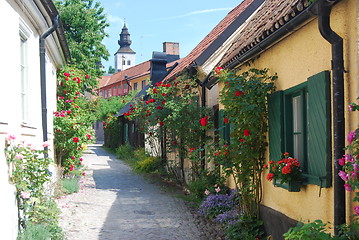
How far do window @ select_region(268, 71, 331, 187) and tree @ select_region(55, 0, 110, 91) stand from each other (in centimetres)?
1502

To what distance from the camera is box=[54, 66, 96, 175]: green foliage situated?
1083cm

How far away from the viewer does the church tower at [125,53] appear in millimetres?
91625

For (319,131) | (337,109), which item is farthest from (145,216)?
(337,109)

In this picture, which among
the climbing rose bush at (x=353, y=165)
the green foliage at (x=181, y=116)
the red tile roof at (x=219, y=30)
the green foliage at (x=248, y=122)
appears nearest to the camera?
the climbing rose bush at (x=353, y=165)

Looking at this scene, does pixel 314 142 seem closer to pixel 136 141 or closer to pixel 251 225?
pixel 251 225

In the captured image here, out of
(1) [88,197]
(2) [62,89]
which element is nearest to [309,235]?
(1) [88,197]

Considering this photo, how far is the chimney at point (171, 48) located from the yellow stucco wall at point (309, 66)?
33.9m

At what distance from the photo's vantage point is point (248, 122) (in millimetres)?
5988

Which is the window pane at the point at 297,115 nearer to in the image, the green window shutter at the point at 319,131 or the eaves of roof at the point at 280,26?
the green window shutter at the point at 319,131

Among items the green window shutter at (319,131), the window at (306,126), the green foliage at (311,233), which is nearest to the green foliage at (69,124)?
the window at (306,126)

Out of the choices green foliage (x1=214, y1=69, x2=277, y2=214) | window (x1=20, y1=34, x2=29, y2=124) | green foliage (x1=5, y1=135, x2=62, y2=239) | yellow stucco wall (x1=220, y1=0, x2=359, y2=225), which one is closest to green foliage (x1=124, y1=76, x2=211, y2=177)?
green foliage (x1=214, y1=69, x2=277, y2=214)

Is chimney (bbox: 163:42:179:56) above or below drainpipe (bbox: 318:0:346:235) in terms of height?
above

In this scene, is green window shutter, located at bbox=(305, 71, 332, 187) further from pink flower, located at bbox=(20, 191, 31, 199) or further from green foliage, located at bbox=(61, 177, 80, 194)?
green foliage, located at bbox=(61, 177, 80, 194)

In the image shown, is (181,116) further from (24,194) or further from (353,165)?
(353,165)
